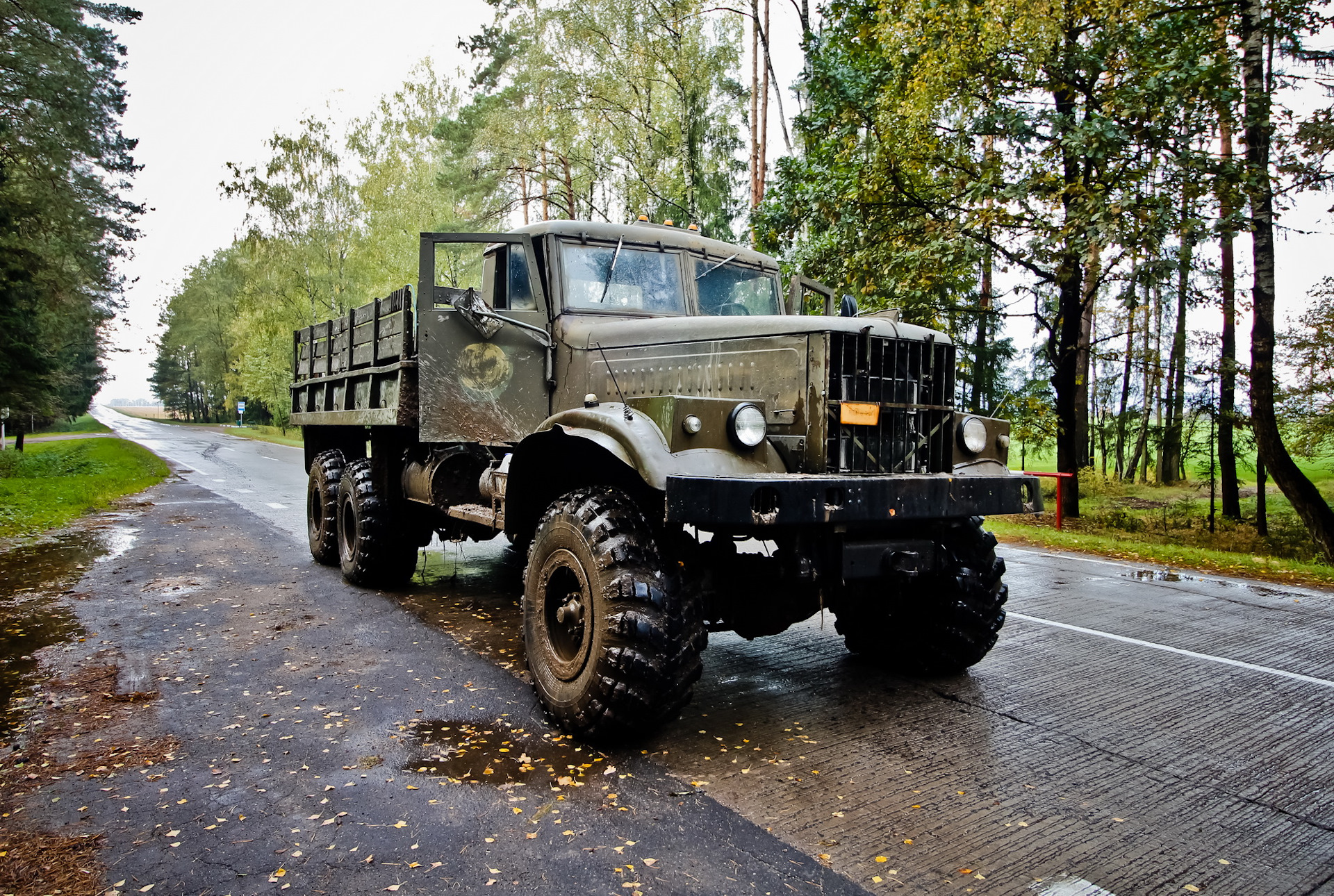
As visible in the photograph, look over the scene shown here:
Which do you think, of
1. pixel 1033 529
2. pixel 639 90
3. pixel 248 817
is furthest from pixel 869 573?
pixel 639 90

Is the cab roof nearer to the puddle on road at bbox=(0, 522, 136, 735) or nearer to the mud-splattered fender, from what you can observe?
the mud-splattered fender

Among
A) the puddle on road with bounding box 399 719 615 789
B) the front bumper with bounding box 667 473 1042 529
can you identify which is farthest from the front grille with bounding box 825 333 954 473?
the puddle on road with bounding box 399 719 615 789

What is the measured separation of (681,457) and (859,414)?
3.13ft

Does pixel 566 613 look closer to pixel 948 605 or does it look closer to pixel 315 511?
pixel 948 605

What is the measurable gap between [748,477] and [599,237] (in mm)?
2620

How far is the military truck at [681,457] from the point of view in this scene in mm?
3729

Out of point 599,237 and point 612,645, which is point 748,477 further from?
point 599,237

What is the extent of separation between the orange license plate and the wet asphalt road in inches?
59.2

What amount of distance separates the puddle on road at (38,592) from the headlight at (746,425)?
3.75 meters

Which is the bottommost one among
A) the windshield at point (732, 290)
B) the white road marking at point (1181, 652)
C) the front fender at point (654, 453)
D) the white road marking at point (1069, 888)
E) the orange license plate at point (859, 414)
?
the white road marking at point (1069, 888)

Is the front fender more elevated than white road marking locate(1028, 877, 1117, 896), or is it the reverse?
the front fender

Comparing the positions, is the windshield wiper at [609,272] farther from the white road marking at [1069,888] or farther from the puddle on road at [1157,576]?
the puddle on road at [1157,576]

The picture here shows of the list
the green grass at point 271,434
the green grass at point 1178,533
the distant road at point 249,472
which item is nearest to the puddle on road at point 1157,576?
the green grass at point 1178,533

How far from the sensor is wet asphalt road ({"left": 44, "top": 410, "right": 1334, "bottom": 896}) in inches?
115
